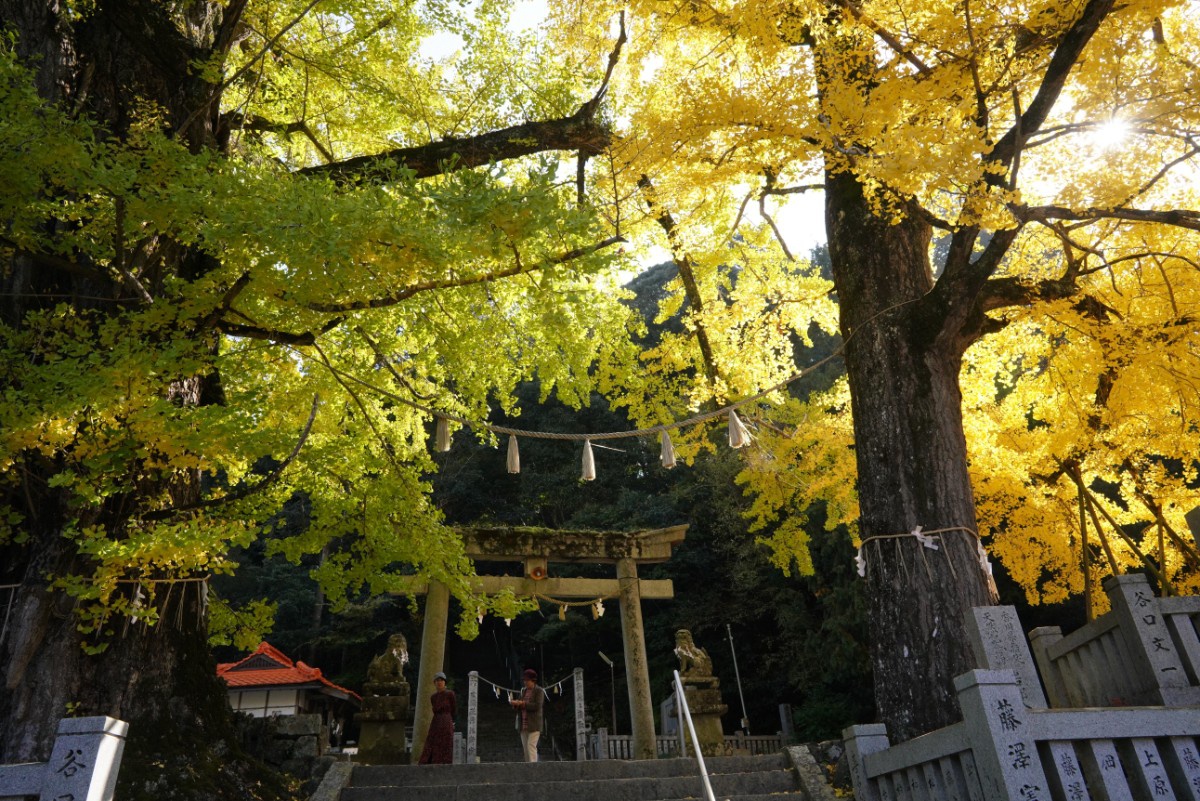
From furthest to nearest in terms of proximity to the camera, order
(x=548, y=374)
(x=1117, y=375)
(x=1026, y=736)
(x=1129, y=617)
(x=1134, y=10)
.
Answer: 1. (x=548, y=374)
2. (x=1117, y=375)
3. (x=1134, y=10)
4. (x=1129, y=617)
5. (x=1026, y=736)

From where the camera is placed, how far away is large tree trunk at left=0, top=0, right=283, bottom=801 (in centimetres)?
546

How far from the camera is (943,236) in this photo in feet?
19.9

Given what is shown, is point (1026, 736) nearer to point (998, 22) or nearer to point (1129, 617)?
point (1129, 617)

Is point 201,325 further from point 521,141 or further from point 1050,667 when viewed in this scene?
point 1050,667

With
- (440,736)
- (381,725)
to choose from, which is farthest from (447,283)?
(381,725)

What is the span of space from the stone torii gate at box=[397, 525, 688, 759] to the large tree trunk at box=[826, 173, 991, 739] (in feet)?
22.5

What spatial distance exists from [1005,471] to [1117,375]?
1685 millimetres

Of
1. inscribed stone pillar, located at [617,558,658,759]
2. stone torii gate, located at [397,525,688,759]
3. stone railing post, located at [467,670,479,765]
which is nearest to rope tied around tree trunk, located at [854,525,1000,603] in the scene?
inscribed stone pillar, located at [617,558,658,759]

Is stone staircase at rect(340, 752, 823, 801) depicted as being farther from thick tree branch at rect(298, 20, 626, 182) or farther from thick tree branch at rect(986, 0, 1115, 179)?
thick tree branch at rect(298, 20, 626, 182)

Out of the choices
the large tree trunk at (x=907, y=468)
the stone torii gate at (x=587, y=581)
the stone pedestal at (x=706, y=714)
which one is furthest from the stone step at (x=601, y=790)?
the stone torii gate at (x=587, y=581)

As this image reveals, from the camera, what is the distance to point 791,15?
6535mm

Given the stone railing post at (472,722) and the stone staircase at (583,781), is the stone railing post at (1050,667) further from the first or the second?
the stone railing post at (472,722)

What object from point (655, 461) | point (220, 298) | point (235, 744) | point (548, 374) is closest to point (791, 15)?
point (548, 374)

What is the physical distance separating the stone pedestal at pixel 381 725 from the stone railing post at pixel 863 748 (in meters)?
7.09
